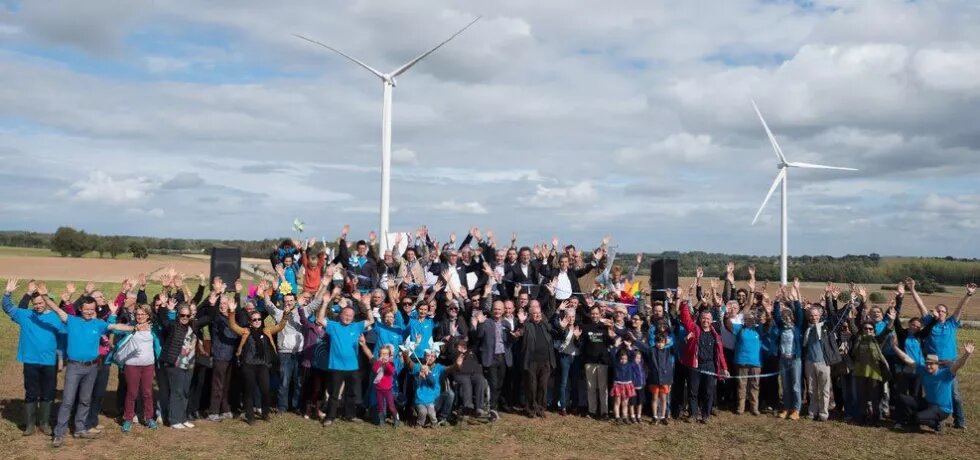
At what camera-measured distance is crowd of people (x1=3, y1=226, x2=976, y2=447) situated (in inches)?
421

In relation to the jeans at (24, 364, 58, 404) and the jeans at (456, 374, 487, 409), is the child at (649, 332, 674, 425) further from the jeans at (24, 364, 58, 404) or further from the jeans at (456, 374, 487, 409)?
the jeans at (24, 364, 58, 404)

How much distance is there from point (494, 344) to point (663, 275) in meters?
4.32

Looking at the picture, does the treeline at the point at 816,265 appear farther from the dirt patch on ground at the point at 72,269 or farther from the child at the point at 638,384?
the child at the point at 638,384

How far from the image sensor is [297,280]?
1434cm

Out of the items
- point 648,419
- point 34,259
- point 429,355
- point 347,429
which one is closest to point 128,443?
point 347,429

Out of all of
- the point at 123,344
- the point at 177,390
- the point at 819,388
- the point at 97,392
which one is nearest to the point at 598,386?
the point at 819,388

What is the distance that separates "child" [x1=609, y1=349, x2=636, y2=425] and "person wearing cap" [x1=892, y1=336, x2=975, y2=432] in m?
4.16

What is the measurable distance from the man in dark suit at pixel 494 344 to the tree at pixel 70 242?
8408cm

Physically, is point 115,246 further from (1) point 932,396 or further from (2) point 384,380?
(1) point 932,396

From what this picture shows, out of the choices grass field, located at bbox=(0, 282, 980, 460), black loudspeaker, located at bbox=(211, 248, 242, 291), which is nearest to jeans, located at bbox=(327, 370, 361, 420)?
grass field, located at bbox=(0, 282, 980, 460)

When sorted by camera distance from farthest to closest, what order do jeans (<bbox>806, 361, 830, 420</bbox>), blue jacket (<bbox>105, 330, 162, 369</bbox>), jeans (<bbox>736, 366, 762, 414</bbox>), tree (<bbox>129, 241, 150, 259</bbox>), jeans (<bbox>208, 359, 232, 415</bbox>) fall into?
tree (<bbox>129, 241, 150, 259</bbox>) < jeans (<bbox>736, 366, 762, 414</bbox>) < jeans (<bbox>806, 361, 830, 420</bbox>) < jeans (<bbox>208, 359, 232, 415</bbox>) < blue jacket (<bbox>105, 330, 162, 369</bbox>)

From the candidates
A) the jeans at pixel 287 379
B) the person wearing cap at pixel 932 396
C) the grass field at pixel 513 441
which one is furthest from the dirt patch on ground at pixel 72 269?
the person wearing cap at pixel 932 396

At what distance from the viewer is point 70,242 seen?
274 ft

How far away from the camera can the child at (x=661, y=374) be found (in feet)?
39.5
